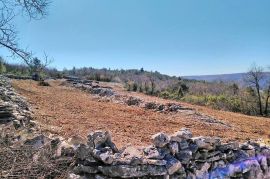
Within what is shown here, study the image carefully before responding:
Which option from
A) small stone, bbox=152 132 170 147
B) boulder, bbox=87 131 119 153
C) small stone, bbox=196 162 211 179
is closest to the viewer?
boulder, bbox=87 131 119 153

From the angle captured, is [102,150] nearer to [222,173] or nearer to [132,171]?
[132,171]

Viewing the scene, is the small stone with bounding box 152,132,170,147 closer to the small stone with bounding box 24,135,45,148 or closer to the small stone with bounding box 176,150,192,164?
the small stone with bounding box 176,150,192,164

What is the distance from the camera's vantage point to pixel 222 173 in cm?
803

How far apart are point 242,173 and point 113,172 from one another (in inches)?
126

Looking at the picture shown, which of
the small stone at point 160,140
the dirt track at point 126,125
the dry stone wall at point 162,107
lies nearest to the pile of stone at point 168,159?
the small stone at point 160,140

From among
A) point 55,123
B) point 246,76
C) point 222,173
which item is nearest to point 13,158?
point 222,173

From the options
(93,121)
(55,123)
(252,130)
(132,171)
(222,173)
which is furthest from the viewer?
(252,130)

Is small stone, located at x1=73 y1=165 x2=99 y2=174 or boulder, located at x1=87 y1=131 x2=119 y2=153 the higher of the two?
boulder, located at x1=87 y1=131 x2=119 y2=153

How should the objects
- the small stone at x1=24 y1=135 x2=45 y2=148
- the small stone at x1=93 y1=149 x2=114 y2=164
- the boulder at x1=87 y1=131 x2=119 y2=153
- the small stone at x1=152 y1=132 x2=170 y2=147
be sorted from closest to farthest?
the small stone at x1=93 y1=149 x2=114 y2=164 < the boulder at x1=87 y1=131 x2=119 y2=153 < the small stone at x1=24 y1=135 x2=45 y2=148 < the small stone at x1=152 y1=132 x2=170 y2=147

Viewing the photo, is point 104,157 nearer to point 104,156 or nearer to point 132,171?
point 104,156

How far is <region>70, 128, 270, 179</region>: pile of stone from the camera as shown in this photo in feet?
21.1

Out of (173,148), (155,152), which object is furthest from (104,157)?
(173,148)

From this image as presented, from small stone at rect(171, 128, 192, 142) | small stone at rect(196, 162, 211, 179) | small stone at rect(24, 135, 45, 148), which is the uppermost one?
small stone at rect(171, 128, 192, 142)

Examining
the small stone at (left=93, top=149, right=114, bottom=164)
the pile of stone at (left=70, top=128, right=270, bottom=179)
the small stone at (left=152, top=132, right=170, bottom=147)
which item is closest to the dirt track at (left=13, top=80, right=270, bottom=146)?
the pile of stone at (left=70, top=128, right=270, bottom=179)
